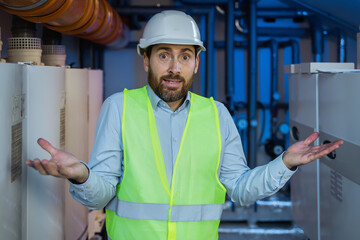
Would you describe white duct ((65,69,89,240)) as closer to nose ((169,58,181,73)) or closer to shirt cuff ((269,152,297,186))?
nose ((169,58,181,73))

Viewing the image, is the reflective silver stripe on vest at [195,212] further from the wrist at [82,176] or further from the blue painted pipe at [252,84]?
the blue painted pipe at [252,84]

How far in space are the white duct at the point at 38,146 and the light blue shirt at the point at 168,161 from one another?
1.02 ft

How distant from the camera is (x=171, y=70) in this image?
1.63 meters

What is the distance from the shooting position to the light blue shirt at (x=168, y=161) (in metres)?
1.51

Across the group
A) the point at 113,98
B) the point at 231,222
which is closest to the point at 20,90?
the point at 113,98

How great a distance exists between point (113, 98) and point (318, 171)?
4.68 ft

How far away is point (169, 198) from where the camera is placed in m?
1.57

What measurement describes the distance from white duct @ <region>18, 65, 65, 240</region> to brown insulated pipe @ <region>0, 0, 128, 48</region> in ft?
0.77

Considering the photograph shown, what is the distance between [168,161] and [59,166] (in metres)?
0.46

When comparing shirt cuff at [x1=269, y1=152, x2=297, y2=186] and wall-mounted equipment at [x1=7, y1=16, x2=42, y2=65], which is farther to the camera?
wall-mounted equipment at [x1=7, y1=16, x2=42, y2=65]

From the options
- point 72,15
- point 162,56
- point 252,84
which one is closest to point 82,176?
point 162,56

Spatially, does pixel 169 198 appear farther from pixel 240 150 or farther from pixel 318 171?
pixel 318 171

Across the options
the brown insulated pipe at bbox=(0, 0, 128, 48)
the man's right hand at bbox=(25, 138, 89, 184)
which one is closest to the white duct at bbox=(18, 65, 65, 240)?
the brown insulated pipe at bbox=(0, 0, 128, 48)

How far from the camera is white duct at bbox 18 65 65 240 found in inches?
68.2
